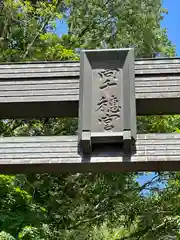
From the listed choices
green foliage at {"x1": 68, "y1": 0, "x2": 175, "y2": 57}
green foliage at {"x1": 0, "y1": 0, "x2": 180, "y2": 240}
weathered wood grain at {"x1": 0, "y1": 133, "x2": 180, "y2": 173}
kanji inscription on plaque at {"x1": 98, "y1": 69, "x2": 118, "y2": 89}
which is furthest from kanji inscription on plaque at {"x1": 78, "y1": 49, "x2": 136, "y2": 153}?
green foliage at {"x1": 68, "y1": 0, "x2": 175, "y2": 57}

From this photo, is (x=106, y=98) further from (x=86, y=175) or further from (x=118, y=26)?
(x=118, y=26)

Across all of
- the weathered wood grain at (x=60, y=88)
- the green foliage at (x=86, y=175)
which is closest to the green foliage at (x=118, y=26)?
the green foliage at (x=86, y=175)

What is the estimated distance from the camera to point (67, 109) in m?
4.43

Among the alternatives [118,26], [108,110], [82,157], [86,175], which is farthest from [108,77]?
[118,26]

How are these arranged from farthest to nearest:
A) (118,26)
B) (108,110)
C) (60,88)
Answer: (118,26), (60,88), (108,110)

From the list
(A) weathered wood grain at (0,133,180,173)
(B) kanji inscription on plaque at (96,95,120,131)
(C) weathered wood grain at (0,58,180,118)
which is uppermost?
(C) weathered wood grain at (0,58,180,118)

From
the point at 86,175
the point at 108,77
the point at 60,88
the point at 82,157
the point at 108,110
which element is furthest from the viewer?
the point at 86,175

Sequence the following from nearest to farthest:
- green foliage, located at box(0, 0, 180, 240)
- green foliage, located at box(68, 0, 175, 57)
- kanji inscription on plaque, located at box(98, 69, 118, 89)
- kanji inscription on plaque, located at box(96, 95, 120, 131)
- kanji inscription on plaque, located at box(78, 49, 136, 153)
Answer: kanji inscription on plaque, located at box(78, 49, 136, 153) < kanji inscription on plaque, located at box(96, 95, 120, 131) < kanji inscription on plaque, located at box(98, 69, 118, 89) < green foliage, located at box(0, 0, 180, 240) < green foliage, located at box(68, 0, 175, 57)

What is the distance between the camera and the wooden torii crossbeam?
156 inches

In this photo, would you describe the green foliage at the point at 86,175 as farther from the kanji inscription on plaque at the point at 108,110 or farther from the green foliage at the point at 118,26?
the kanji inscription on plaque at the point at 108,110

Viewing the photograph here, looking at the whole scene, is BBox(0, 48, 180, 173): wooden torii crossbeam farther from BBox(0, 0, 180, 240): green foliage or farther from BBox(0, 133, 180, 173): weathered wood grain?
BBox(0, 0, 180, 240): green foliage

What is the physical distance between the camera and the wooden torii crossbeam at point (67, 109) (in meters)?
3.97

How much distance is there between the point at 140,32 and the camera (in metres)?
10.4

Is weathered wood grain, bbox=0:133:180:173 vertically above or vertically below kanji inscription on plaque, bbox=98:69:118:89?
below
